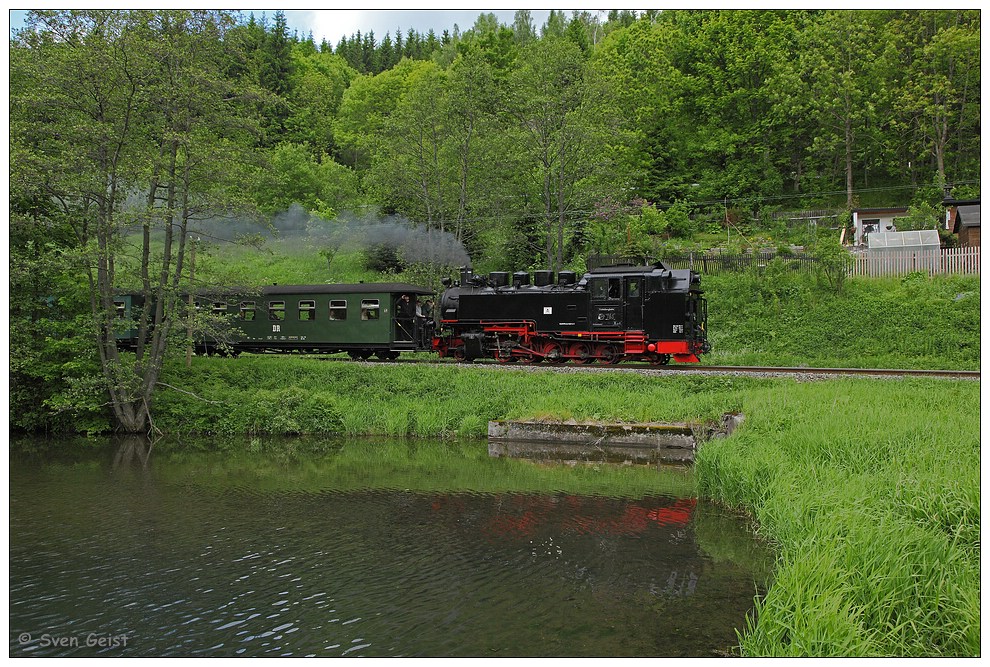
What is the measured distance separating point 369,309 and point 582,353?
23.0ft

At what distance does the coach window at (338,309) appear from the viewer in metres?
24.4

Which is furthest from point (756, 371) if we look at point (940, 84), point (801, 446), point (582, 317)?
point (940, 84)

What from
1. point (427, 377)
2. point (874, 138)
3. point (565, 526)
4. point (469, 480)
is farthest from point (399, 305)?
point (874, 138)

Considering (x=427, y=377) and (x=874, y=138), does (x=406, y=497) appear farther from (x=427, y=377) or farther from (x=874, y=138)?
(x=874, y=138)

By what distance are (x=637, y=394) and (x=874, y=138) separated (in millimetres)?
30843

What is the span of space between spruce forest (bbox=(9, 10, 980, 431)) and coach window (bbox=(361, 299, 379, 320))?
4882 mm

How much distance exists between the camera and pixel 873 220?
38938 millimetres

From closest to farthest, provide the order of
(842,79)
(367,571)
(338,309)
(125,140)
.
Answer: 1. (367,571)
2. (125,140)
3. (338,309)
4. (842,79)

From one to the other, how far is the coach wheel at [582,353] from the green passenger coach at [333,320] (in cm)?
538

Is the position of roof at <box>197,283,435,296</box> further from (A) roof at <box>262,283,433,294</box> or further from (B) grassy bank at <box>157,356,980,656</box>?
(B) grassy bank at <box>157,356,980,656</box>

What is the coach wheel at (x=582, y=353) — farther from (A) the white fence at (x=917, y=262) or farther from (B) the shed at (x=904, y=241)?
(B) the shed at (x=904, y=241)

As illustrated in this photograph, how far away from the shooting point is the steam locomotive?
2081 centimetres

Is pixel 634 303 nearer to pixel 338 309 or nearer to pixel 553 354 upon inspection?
pixel 553 354
